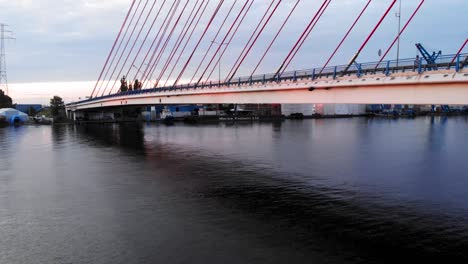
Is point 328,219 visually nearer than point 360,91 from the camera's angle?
Yes

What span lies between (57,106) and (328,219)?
306 feet

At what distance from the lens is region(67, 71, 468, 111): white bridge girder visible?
604 inches

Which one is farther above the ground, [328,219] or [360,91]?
[360,91]

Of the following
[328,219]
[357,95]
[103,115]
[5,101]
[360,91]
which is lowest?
[328,219]

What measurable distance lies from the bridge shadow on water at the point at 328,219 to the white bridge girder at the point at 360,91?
16.1 feet

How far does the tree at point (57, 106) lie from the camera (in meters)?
95.2

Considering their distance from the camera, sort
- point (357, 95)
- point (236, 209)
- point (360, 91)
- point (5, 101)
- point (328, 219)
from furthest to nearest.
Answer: point (5, 101) → point (357, 95) → point (360, 91) → point (236, 209) → point (328, 219)

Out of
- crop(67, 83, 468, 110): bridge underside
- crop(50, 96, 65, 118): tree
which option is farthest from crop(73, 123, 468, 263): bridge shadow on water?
crop(50, 96, 65, 118): tree

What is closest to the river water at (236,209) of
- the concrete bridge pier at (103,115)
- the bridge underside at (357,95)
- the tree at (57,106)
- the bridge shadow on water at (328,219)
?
the bridge shadow on water at (328,219)

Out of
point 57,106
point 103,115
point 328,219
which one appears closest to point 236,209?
point 328,219

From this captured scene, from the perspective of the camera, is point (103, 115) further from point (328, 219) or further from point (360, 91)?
point (328, 219)

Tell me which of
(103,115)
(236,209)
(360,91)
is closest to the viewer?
(236,209)

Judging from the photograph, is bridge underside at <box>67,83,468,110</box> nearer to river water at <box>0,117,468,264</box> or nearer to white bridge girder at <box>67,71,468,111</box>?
white bridge girder at <box>67,71,468,111</box>

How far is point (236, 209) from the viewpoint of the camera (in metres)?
18.1
